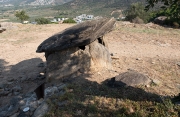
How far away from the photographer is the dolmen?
7.42 metres

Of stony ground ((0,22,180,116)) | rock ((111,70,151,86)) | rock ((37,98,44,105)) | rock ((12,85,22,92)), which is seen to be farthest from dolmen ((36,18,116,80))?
rock ((37,98,44,105))

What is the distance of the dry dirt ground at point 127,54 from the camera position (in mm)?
7586

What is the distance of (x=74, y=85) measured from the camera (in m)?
6.68

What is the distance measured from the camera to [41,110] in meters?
5.39

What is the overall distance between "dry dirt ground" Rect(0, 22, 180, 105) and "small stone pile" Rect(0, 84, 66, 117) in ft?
4.83

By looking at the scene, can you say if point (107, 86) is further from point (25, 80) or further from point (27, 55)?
point (27, 55)

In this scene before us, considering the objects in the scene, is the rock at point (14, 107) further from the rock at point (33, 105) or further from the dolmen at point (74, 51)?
the dolmen at point (74, 51)

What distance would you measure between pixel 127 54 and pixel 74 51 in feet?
12.3

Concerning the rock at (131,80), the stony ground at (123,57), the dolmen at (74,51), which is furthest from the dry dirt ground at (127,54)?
the dolmen at (74,51)

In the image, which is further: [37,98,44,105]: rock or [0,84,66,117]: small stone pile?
[37,98,44,105]: rock

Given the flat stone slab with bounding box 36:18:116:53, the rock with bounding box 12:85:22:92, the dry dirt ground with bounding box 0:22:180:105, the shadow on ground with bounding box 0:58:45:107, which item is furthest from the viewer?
the rock with bounding box 12:85:22:92

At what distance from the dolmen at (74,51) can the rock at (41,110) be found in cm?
224

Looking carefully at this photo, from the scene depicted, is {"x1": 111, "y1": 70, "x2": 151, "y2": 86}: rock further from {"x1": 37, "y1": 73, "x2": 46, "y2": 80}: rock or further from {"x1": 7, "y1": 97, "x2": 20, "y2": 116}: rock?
{"x1": 37, "y1": 73, "x2": 46, "y2": 80}: rock

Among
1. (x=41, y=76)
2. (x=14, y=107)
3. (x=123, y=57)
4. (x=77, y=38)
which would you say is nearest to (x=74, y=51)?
(x=77, y=38)
